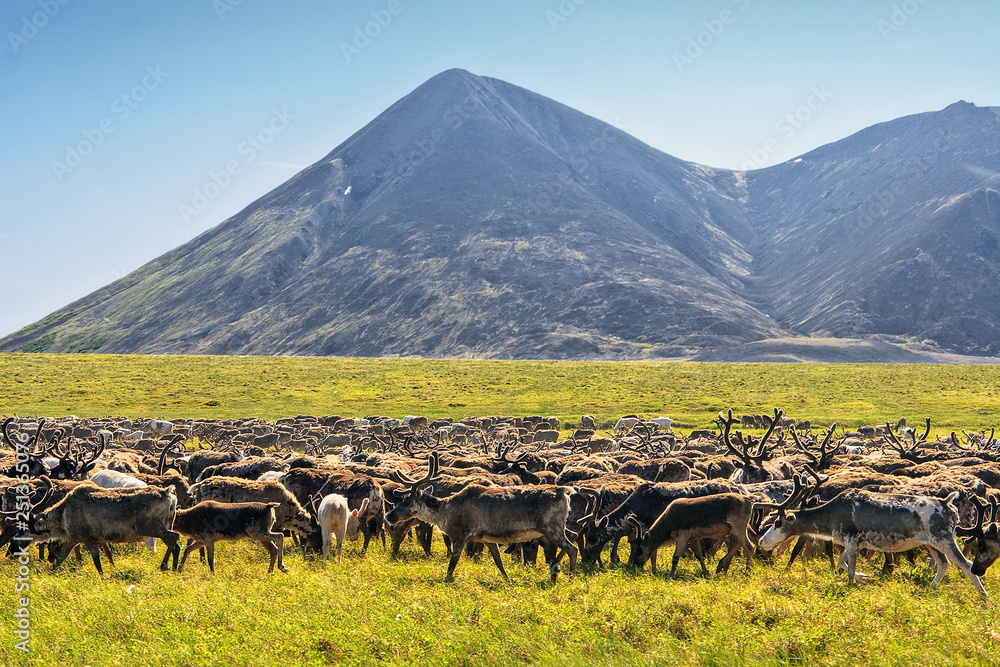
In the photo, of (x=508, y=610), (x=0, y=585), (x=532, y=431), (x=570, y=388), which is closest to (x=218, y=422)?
(x=532, y=431)

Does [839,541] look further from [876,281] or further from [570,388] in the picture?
[876,281]

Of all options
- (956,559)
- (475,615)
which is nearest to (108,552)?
(475,615)

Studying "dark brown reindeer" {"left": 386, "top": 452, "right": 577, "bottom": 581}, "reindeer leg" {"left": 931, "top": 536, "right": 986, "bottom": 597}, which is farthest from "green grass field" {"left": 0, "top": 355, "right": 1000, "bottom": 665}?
"dark brown reindeer" {"left": 386, "top": 452, "right": 577, "bottom": 581}

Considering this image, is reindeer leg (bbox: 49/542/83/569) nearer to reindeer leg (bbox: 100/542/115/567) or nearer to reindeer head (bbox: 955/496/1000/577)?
reindeer leg (bbox: 100/542/115/567)

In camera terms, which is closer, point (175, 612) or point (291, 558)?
point (175, 612)

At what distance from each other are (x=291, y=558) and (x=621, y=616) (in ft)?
→ 25.2

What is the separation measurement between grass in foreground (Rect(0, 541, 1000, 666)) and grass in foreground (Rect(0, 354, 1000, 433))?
143 feet

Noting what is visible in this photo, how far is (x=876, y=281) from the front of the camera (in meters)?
Result: 197

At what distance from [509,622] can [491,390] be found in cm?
6589

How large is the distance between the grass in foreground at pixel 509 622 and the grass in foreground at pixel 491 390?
143 ft

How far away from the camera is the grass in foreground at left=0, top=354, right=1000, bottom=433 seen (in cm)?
6425

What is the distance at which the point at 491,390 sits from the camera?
77.5 metres

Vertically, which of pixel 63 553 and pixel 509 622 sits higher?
pixel 63 553

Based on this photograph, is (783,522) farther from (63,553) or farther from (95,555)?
(63,553)
